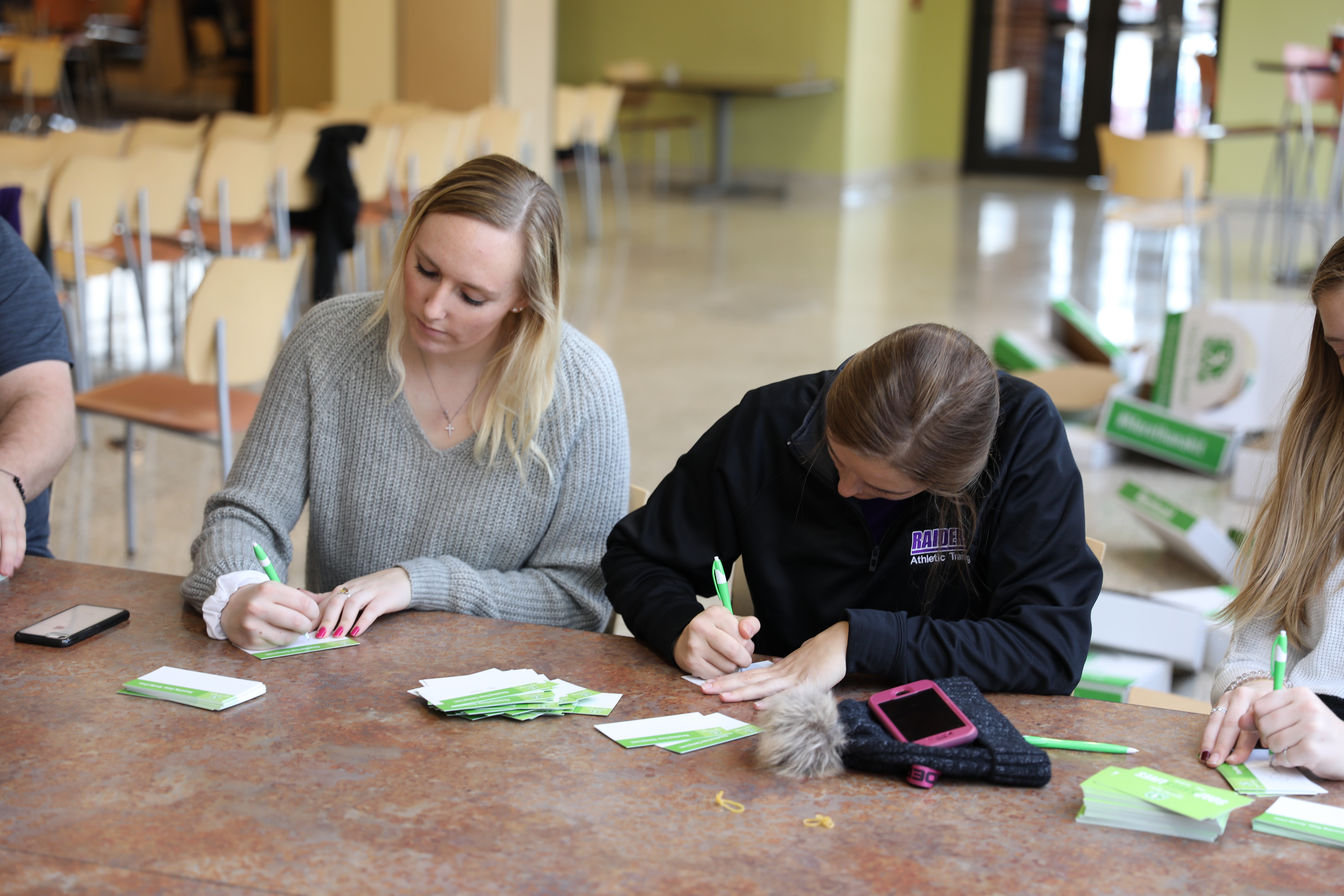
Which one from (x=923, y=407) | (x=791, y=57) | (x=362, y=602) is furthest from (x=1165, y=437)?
(x=791, y=57)

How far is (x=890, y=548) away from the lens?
65.2 inches

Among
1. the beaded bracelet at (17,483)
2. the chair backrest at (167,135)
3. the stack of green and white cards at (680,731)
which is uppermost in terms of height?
the chair backrest at (167,135)

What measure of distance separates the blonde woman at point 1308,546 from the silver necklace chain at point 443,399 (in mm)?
1085

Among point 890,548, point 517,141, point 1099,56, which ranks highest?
point 1099,56

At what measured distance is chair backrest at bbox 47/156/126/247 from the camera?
4.35 m

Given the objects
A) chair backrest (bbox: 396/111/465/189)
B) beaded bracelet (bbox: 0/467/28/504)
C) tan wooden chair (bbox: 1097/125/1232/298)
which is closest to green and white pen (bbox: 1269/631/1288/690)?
beaded bracelet (bbox: 0/467/28/504)

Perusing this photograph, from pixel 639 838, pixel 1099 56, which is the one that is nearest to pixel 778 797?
pixel 639 838

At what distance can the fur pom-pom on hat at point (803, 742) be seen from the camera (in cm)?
125

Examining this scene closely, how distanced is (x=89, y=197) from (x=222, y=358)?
1656 millimetres

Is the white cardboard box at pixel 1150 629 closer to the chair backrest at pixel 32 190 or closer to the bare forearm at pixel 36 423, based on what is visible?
the bare forearm at pixel 36 423

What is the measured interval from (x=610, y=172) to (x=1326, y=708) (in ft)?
38.1

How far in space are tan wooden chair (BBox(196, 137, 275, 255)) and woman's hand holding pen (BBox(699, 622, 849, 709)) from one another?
13.9 feet

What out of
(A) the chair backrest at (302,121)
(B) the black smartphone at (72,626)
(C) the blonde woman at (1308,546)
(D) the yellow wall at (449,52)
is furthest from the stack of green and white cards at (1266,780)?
(D) the yellow wall at (449,52)

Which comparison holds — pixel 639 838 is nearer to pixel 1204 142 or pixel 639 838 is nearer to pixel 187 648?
pixel 187 648
